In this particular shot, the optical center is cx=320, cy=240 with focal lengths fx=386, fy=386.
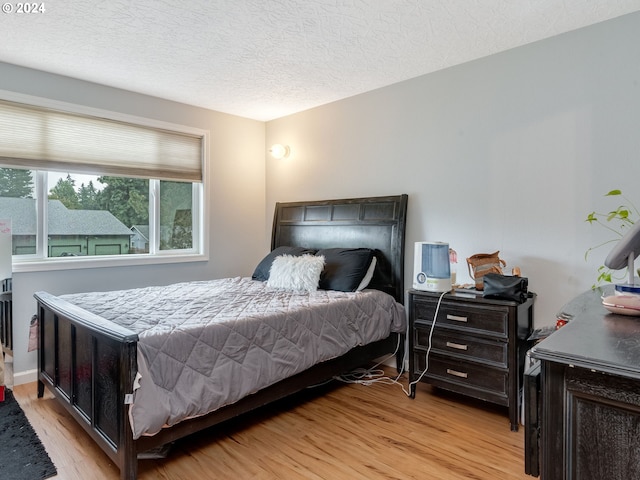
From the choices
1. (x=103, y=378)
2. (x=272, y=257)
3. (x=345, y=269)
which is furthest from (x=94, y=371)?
(x=272, y=257)

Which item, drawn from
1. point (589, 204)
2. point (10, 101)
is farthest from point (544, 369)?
point (10, 101)

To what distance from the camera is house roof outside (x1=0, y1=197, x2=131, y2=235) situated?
3061 millimetres

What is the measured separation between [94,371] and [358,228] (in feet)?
7.57

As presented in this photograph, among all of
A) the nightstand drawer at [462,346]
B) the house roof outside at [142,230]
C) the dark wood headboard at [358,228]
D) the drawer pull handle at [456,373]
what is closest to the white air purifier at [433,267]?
the nightstand drawer at [462,346]

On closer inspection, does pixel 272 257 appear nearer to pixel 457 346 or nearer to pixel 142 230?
pixel 142 230

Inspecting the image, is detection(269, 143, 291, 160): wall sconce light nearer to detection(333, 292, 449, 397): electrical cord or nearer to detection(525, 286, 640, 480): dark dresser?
detection(333, 292, 449, 397): electrical cord

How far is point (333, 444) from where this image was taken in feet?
7.15

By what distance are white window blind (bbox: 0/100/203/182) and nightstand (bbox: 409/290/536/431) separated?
8.81 feet

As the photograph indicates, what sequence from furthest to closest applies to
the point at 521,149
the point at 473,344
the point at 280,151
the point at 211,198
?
the point at 280,151
the point at 211,198
the point at 521,149
the point at 473,344

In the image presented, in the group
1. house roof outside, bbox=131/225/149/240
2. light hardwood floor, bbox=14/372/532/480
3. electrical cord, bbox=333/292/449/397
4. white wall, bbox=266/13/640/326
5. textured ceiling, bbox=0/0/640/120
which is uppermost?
textured ceiling, bbox=0/0/640/120

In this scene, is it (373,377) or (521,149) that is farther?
(373,377)

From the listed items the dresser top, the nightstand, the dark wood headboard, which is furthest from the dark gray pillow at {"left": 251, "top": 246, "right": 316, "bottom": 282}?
the dresser top

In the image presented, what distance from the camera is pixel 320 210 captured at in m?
3.89

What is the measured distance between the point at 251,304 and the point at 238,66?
182cm
